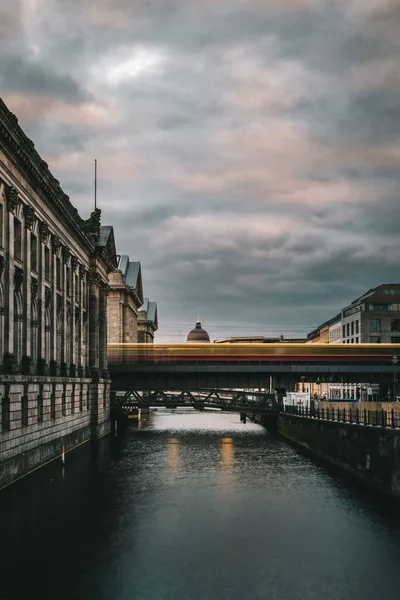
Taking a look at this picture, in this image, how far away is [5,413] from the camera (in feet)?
138

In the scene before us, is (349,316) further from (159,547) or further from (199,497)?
(159,547)

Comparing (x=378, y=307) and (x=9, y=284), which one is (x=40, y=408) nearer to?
(x=9, y=284)

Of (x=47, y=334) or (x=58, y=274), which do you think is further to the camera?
(x=58, y=274)

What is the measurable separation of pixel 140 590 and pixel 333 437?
116 ft

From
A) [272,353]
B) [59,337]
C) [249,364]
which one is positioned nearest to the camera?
[59,337]

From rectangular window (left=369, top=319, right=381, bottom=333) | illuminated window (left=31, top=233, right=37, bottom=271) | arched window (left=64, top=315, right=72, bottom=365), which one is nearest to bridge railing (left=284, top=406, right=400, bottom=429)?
arched window (left=64, top=315, right=72, bottom=365)

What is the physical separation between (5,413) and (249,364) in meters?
56.0

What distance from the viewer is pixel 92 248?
81250mm

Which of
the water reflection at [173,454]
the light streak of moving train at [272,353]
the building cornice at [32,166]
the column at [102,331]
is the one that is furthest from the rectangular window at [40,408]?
the light streak of moving train at [272,353]

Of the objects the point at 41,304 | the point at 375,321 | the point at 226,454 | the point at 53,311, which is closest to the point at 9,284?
the point at 41,304

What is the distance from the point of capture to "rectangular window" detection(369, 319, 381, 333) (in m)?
150

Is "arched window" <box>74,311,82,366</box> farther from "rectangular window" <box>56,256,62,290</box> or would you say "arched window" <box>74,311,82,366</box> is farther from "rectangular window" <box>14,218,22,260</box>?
"rectangular window" <box>14,218,22,260</box>

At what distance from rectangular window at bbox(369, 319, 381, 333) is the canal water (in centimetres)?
9855

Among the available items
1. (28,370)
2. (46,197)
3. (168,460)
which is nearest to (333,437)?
(168,460)
